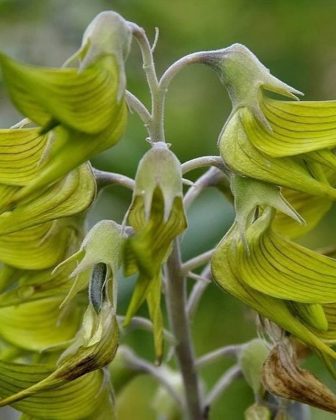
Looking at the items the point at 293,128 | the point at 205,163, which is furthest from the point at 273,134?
the point at 205,163

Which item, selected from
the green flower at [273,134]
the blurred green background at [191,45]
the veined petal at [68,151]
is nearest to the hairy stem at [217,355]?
the green flower at [273,134]

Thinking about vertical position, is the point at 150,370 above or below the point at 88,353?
below

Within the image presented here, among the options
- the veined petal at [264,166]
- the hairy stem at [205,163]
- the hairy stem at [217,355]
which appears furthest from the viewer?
the hairy stem at [217,355]

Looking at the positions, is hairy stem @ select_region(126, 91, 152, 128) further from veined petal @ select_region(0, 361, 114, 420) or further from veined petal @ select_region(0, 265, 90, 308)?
veined petal @ select_region(0, 361, 114, 420)

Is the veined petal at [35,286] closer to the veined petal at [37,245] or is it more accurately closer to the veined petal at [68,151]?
the veined petal at [37,245]

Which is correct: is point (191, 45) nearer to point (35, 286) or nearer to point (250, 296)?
point (35, 286)

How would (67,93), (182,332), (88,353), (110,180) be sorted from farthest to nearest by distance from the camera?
(182,332), (110,180), (88,353), (67,93)
